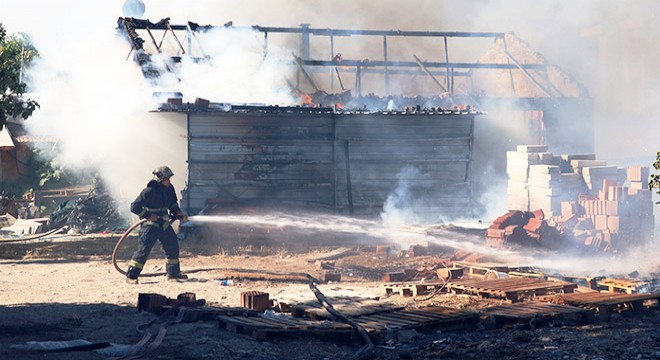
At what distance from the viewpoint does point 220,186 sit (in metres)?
19.5

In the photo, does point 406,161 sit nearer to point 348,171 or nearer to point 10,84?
point 348,171

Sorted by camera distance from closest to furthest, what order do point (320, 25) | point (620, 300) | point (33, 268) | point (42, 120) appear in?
1. point (620, 300)
2. point (33, 268)
3. point (42, 120)
4. point (320, 25)

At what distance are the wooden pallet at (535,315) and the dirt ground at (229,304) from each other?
4.7 inches

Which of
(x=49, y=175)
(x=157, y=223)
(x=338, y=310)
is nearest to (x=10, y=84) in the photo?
(x=157, y=223)

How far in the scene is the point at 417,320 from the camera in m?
9.53

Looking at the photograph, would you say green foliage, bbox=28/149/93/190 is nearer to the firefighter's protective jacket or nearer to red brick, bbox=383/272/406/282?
the firefighter's protective jacket

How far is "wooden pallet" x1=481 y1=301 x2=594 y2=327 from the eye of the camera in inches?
377

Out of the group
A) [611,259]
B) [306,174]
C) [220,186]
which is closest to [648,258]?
[611,259]

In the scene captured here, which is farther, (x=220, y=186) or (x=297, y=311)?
(x=220, y=186)

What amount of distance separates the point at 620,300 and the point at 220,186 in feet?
36.6

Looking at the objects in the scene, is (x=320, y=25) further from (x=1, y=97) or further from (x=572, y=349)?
(x=572, y=349)

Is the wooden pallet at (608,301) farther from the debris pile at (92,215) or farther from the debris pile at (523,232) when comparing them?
the debris pile at (92,215)

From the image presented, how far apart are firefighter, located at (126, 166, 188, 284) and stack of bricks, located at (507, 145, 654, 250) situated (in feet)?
25.2

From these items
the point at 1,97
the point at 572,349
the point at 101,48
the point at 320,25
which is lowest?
the point at 572,349
